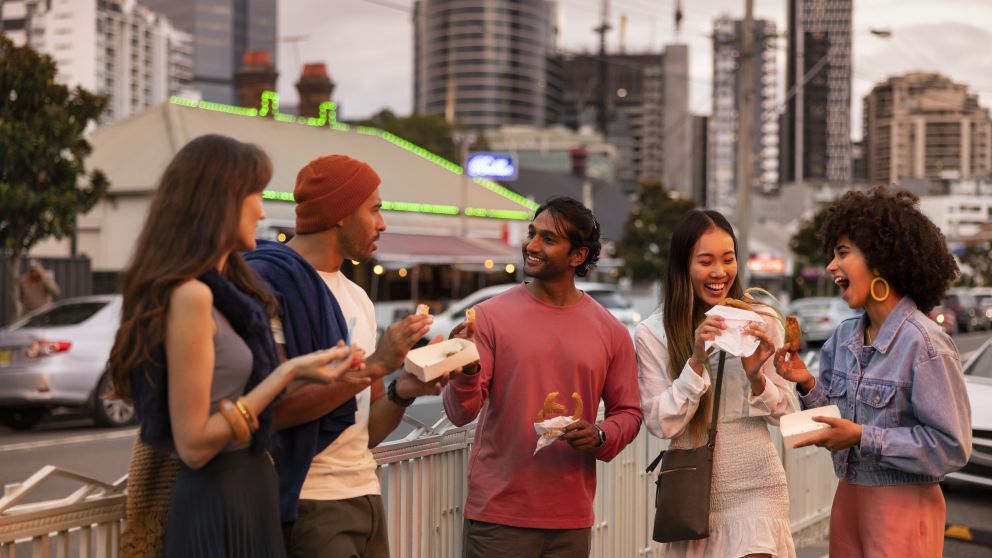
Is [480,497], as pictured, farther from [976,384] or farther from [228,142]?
[976,384]

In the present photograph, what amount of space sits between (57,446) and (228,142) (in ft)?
34.1

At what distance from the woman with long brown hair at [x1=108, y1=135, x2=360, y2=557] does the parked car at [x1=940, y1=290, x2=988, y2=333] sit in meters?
44.1

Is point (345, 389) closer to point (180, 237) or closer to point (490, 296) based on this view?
point (180, 237)

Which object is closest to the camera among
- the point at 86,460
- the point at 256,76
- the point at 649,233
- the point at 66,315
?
the point at 86,460

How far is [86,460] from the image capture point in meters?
11.1

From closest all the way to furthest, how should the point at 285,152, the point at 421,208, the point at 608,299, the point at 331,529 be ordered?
the point at 331,529 → the point at 608,299 → the point at 285,152 → the point at 421,208

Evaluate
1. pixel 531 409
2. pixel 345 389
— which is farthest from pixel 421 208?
pixel 345 389

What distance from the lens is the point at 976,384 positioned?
11133 mm

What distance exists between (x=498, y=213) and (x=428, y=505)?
34.4m

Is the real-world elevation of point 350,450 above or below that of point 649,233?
below

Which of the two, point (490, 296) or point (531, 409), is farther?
point (490, 296)

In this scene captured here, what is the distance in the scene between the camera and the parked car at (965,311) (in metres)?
44.3

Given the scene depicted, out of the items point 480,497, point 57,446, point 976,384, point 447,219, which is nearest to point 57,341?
point 57,446

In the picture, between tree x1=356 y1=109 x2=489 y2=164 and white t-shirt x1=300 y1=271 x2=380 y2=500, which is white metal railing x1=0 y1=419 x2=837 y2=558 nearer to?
white t-shirt x1=300 y1=271 x2=380 y2=500
